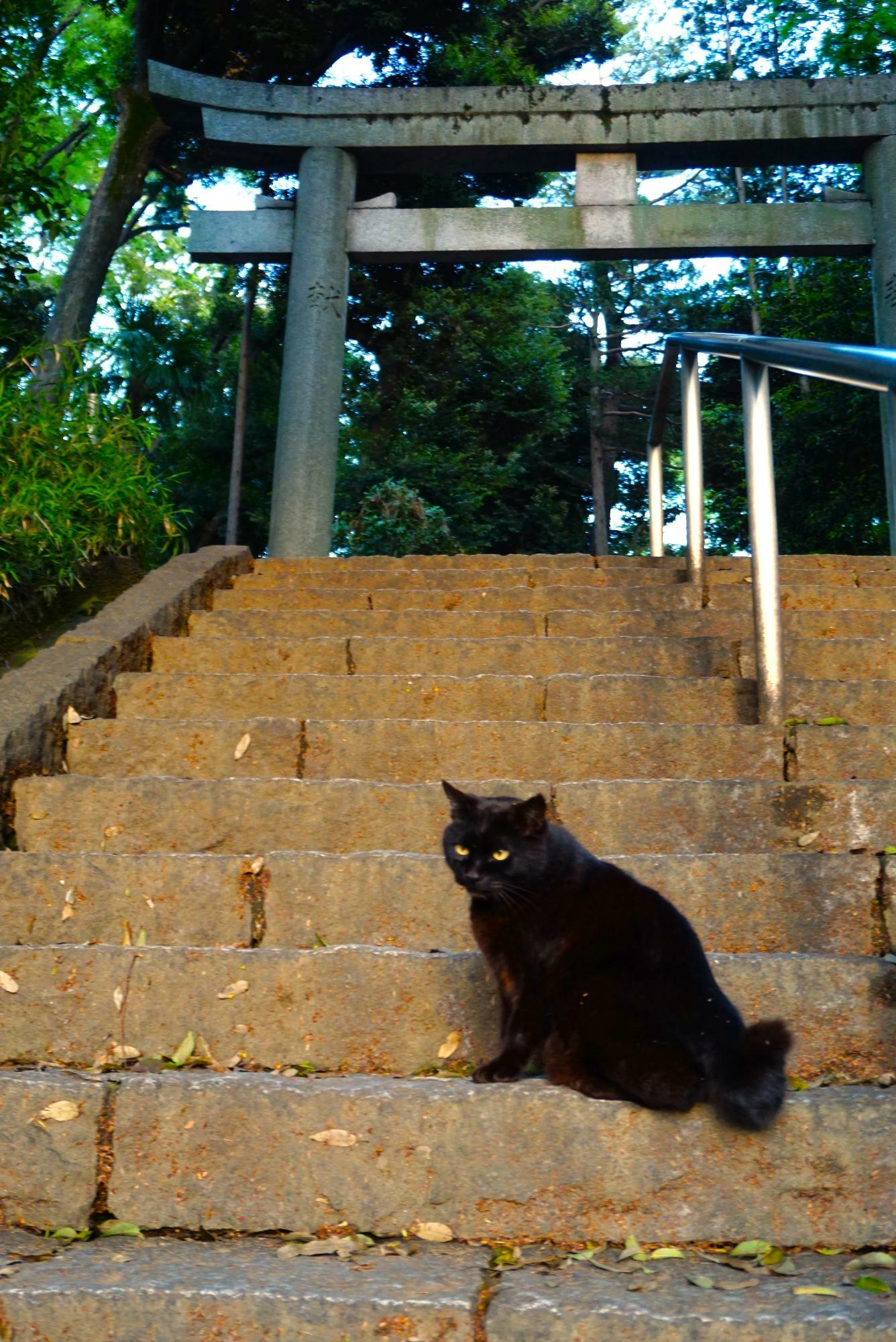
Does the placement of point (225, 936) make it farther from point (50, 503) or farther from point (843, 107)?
point (843, 107)

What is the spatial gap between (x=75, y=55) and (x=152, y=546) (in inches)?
540

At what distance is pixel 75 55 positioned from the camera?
16.5m

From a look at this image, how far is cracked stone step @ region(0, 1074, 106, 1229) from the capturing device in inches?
82.7

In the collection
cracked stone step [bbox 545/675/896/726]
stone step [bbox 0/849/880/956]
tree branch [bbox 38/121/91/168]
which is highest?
tree branch [bbox 38/121/91/168]

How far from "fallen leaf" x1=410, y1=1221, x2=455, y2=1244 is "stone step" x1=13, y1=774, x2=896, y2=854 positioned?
1210mm

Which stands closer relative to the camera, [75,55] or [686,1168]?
[686,1168]

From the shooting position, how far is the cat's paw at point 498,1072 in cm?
220

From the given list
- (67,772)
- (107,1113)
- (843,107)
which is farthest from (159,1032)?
(843,107)

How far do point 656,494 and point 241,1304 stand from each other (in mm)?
4961

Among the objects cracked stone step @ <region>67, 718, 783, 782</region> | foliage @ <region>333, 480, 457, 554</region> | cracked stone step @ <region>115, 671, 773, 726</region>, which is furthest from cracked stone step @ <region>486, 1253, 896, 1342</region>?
foliage @ <region>333, 480, 457, 554</region>

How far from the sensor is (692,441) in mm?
4824

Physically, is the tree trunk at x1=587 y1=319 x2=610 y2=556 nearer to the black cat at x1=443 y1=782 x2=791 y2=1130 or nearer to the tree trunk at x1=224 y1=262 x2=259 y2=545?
the tree trunk at x1=224 y1=262 x2=259 y2=545

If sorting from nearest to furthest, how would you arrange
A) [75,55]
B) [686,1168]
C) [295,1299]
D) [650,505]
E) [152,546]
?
[295,1299], [686,1168], [152,546], [650,505], [75,55]

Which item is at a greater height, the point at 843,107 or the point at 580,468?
the point at 580,468
